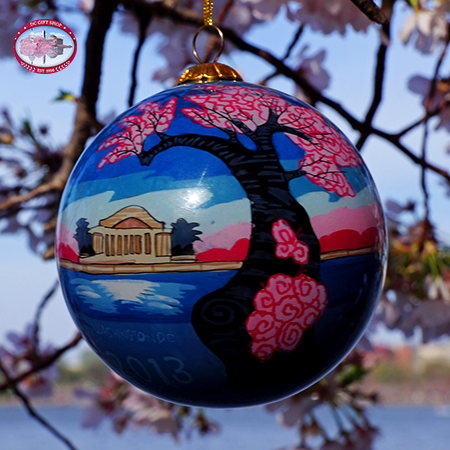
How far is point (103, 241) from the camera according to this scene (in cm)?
115

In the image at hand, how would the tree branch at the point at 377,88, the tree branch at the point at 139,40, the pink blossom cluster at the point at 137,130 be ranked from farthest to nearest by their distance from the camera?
the tree branch at the point at 139,40 → the tree branch at the point at 377,88 → the pink blossom cluster at the point at 137,130

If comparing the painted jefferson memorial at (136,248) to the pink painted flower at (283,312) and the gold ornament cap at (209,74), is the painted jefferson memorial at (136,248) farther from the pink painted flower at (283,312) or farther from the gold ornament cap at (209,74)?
the gold ornament cap at (209,74)

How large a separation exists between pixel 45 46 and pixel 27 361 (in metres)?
2.13

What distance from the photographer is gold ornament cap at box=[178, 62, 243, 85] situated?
4.58 feet

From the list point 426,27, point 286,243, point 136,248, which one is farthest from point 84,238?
point 426,27

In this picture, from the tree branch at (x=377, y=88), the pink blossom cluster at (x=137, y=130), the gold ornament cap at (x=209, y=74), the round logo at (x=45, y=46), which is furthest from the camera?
the tree branch at (x=377, y=88)

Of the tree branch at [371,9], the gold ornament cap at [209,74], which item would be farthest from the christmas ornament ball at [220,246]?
the tree branch at [371,9]

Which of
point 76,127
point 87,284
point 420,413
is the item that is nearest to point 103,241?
point 87,284

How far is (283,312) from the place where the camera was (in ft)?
3.70

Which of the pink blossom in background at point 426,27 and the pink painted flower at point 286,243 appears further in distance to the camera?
the pink blossom in background at point 426,27

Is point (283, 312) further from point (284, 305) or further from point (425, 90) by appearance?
point (425, 90)

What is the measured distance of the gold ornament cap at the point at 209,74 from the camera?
4.58 feet

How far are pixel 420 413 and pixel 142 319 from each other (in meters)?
47.8

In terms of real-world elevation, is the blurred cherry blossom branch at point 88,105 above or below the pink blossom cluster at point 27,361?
above
